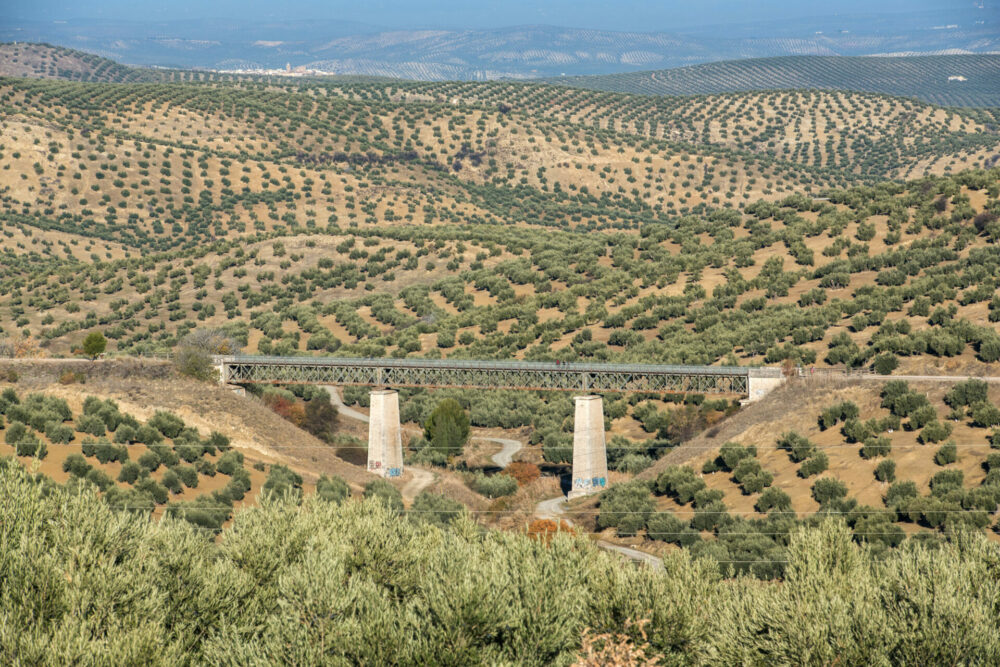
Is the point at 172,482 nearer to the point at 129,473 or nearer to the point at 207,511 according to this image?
the point at 129,473

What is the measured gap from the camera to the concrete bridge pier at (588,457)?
74.3 meters

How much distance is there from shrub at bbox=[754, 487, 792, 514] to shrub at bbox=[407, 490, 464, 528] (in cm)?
1444

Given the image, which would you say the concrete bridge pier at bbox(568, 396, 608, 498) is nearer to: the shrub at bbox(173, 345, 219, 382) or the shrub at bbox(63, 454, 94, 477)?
the shrub at bbox(173, 345, 219, 382)

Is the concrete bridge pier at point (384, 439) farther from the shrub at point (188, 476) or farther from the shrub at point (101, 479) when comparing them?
the shrub at point (101, 479)

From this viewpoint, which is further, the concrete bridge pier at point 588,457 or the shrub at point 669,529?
the concrete bridge pier at point 588,457

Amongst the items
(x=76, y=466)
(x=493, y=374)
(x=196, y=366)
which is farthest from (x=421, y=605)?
(x=196, y=366)

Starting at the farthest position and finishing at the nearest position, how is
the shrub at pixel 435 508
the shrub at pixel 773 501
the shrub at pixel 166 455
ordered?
1. the shrub at pixel 166 455
2. the shrub at pixel 773 501
3. the shrub at pixel 435 508

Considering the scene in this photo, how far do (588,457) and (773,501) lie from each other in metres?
14.5

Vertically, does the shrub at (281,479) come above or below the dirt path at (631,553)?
above

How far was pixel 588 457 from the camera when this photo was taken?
7444cm

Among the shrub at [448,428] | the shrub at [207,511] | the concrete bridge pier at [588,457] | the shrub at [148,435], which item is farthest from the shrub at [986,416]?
the shrub at [148,435]

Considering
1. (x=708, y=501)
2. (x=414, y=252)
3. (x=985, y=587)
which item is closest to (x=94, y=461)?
(x=708, y=501)

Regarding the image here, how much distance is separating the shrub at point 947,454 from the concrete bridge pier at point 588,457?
65.5 ft

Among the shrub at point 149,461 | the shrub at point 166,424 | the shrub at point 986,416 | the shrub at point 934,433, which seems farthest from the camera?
the shrub at point 166,424
